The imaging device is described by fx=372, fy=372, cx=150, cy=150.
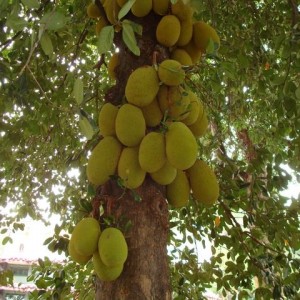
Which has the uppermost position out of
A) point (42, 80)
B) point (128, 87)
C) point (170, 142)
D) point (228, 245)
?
point (42, 80)

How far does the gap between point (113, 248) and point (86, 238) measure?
106 millimetres

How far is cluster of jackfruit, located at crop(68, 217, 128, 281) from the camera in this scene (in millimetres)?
964

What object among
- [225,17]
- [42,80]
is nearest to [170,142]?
[42,80]

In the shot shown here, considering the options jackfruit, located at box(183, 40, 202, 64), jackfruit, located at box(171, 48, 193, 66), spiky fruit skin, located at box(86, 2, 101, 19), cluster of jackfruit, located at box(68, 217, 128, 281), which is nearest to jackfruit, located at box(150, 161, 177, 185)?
cluster of jackfruit, located at box(68, 217, 128, 281)

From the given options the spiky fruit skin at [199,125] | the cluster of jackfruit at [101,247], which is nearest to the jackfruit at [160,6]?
the spiky fruit skin at [199,125]

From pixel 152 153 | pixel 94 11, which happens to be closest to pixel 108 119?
pixel 152 153

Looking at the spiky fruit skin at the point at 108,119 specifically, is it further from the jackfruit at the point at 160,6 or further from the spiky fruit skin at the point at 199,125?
the jackfruit at the point at 160,6

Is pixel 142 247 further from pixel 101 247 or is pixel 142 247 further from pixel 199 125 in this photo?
pixel 199 125

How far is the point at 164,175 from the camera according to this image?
3.85 feet

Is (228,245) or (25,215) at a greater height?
(25,215)

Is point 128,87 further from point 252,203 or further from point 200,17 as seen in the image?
point 200,17

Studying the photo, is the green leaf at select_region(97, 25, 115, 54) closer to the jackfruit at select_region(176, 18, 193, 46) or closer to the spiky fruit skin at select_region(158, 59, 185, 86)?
the spiky fruit skin at select_region(158, 59, 185, 86)

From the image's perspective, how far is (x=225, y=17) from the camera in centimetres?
236

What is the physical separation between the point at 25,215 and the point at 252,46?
183 cm
